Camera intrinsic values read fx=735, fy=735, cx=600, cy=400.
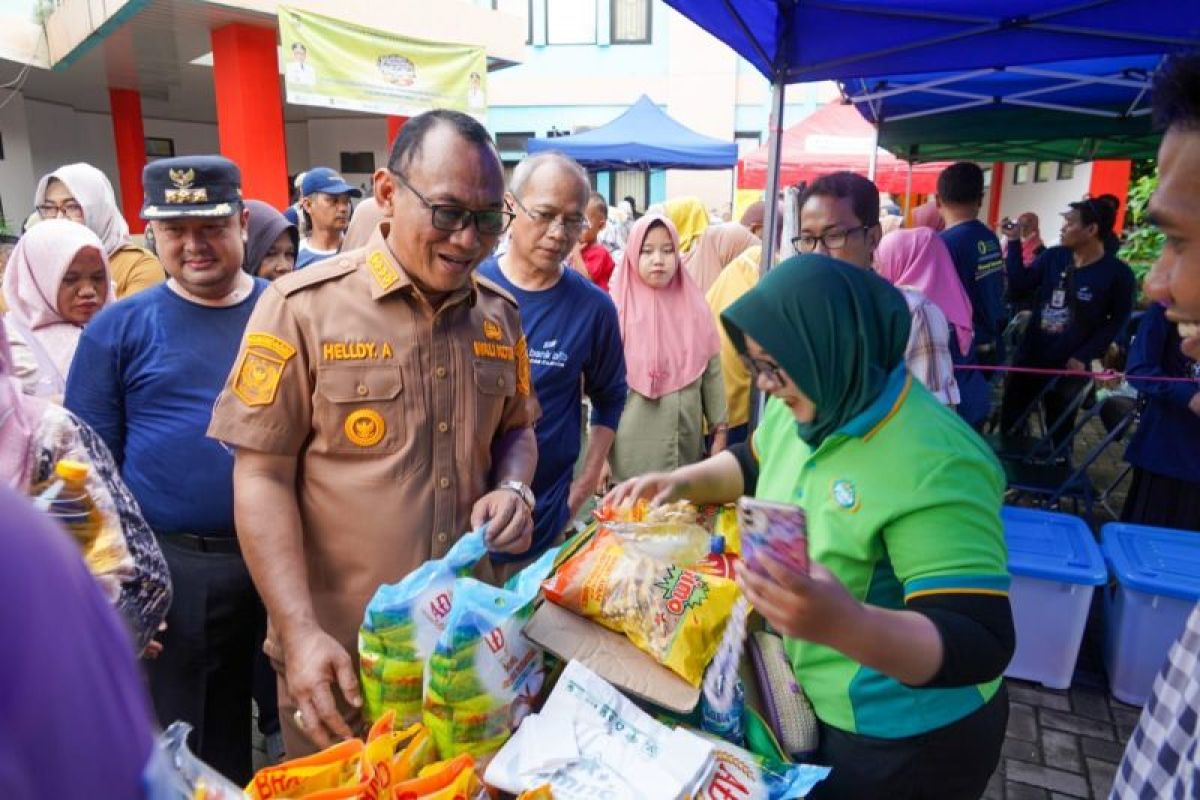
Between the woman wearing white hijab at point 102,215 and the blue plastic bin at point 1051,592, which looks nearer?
the blue plastic bin at point 1051,592

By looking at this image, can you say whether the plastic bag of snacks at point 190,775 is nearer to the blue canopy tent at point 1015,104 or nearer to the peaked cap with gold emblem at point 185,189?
the peaked cap with gold emblem at point 185,189

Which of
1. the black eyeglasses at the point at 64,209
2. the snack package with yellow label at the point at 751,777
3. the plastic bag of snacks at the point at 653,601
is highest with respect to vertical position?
the black eyeglasses at the point at 64,209

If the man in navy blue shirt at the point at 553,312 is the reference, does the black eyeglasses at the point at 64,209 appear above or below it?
above

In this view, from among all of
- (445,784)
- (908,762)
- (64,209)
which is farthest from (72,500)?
(64,209)

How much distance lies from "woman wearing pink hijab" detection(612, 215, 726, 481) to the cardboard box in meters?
2.26

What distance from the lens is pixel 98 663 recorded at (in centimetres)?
48

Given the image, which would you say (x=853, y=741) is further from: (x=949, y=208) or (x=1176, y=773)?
(x=949, y=208)

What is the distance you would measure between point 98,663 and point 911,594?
45.4 inches

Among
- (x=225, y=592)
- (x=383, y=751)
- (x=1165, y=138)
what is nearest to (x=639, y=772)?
(x=383, y=751)

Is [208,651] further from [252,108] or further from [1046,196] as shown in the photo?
[1046,196]

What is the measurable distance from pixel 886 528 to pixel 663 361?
241 centimetres

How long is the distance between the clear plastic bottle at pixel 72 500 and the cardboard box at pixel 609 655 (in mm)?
890

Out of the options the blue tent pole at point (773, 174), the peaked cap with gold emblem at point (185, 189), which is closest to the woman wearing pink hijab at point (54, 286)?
the peaked cap with gold emblem at point (185, 189)

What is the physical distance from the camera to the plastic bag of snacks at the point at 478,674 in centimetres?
119
